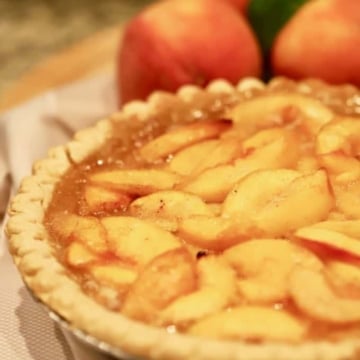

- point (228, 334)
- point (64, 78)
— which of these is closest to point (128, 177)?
point (228, 334)

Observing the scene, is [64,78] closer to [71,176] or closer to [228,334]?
[71,176]

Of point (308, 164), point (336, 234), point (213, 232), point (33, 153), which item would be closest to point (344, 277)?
point (336, 234)

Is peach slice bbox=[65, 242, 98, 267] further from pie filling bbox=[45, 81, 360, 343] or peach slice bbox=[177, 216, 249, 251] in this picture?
peach slice bbox=[177, 216, 249, 251]

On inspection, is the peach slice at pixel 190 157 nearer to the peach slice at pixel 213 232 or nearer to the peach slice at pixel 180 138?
the peach slice at pixel 180 138

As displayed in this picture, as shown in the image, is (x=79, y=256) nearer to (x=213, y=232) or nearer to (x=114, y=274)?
(x=114, y=274)

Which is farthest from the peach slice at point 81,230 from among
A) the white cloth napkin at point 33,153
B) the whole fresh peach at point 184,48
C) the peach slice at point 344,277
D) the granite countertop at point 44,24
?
the granite countertop at point 44,24

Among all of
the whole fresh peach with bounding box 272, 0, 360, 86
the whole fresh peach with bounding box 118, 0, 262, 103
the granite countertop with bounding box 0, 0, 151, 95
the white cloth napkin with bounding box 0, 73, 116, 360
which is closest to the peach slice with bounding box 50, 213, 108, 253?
the white cloth napkin with bounding box 0, 73, 116, 360
